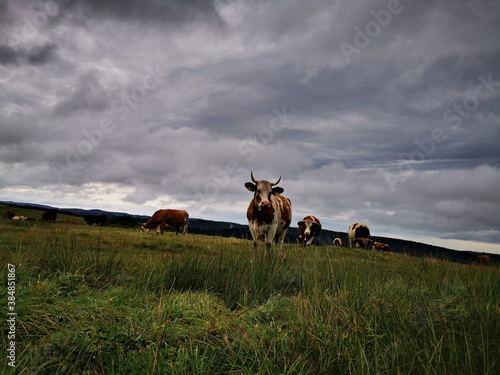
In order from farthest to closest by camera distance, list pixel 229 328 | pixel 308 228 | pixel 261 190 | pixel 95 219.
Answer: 1. pixel 95 219
2. pixel 308 228
3. pixel 261 190
4. pixel 229 328

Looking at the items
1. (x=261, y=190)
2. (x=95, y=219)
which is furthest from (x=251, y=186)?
(x=95, y=219)

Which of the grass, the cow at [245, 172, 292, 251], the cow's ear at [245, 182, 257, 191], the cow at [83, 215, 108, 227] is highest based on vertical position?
the cow's ear at [245, 182, 257, 191]

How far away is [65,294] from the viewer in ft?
15.0

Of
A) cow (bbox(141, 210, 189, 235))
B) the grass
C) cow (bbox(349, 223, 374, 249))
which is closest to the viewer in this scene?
the grass

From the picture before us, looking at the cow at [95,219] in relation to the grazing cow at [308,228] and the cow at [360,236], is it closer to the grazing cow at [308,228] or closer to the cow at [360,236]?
the grazing cow at [308,228]

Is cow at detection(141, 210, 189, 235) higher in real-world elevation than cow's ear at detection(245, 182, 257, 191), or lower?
lower

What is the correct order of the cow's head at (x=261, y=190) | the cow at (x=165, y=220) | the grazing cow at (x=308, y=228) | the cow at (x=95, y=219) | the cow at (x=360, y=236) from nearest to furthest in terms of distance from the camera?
1. the cow's head at (x=261, y=190)
2. the grazing cow at (x=308, y=228)
3. the cow at (x=165, y=220)
4. the cow at (x=360, y=236)
5. the cow at (x=95, y=219)

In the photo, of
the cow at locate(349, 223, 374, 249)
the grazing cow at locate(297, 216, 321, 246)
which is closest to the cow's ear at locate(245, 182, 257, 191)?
the grazing cow at locate(297, 216, 321, 246)

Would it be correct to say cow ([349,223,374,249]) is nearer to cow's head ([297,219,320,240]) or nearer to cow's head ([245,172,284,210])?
cow's head ([297,219,320,240])

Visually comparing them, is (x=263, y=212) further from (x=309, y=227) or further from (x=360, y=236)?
(x=360, y=236)

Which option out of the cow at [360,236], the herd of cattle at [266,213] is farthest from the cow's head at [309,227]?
the herd of cattle at [266,213]

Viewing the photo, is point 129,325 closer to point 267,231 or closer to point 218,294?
point 218,294

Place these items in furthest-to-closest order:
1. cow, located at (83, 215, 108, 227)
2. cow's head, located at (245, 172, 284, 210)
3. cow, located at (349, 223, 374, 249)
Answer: cow, located at (83, 215, 108, 227) < cow, located at (349, 223, 374, 249) < cow's head, located at (245, 172, 284, 210)

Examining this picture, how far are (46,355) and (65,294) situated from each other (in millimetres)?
1545
